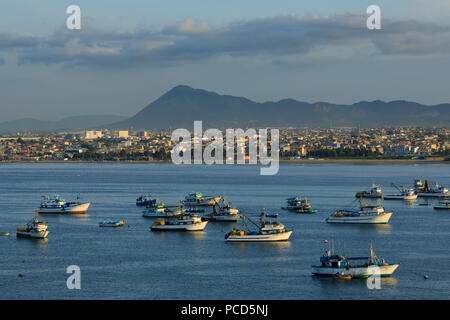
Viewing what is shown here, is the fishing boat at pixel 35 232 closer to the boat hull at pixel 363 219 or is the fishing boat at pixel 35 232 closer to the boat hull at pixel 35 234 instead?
the boat hull at pixel 35 234

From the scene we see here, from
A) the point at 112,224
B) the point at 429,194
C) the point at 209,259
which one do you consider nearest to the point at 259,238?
the point at 209,259

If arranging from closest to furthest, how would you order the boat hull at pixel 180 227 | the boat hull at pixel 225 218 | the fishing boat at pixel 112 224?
the boat hull at pixel 180 227 < the fishing boat at pixel 112 224 < the boat hull at pixel 225 218

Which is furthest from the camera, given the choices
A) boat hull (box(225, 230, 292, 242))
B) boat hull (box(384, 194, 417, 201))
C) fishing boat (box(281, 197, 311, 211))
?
boat hull (box(384, 194, 417, 201))

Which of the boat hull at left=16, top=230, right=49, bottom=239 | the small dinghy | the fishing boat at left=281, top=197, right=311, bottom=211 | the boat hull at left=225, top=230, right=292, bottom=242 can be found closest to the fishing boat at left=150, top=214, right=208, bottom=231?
the small dinghy

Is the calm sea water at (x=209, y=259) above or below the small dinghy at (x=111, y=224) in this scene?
below

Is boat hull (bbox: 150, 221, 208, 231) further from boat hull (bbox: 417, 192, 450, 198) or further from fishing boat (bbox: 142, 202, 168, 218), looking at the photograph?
boat hull (bbox: 417, 192, 450, 198)

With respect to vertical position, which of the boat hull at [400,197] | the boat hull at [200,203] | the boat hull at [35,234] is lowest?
the boat hull at [400,197]

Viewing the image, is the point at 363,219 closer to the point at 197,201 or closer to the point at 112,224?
the point at 112,224

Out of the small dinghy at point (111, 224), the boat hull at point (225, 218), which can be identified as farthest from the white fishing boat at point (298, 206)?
the small dinghy at point (111, 224)

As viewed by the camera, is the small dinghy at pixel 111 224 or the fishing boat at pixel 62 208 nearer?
the small dinghy at pixel 111 224

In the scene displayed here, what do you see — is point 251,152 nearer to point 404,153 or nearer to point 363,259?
point 404,153

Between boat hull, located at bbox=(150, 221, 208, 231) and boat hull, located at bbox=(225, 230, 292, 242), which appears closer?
boat hull, located at bbox=(225, 230, 292, 242)

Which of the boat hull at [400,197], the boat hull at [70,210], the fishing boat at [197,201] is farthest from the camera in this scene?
the boat hull at [400,197]
